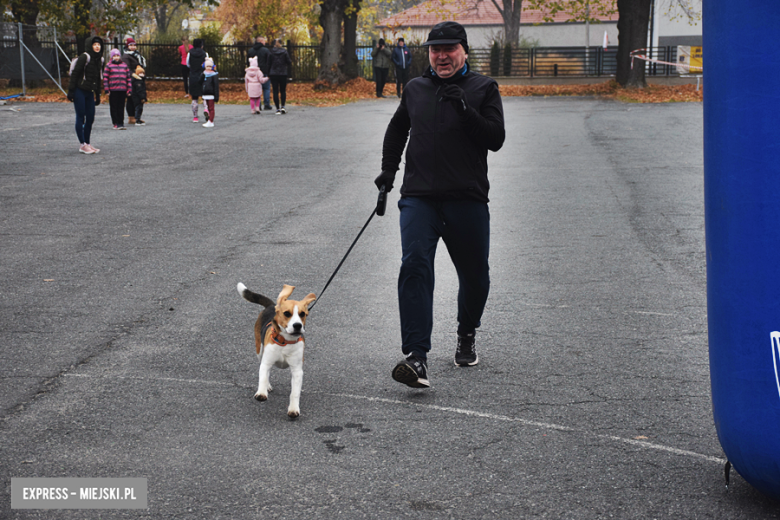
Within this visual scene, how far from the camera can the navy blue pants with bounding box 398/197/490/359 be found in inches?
179

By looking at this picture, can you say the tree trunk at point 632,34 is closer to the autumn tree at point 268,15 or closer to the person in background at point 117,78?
the autumn tree at point 268,15

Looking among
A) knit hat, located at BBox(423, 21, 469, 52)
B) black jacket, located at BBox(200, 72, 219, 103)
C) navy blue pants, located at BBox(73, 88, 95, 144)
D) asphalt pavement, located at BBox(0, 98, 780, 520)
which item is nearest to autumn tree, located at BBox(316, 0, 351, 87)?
black jacket, located at BBox(200, 72, 219, 103)

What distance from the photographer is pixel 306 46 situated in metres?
36.5

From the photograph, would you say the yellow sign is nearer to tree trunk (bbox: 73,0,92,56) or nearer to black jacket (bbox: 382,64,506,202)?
tree trunk (bbox: 73,0,92,56)

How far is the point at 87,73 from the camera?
13.7m

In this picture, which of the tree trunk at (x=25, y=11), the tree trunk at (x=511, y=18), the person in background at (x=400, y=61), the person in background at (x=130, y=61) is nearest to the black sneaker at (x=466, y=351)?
the person in background at (x=130, y=61)

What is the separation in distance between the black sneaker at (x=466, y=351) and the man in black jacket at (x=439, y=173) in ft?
1.40

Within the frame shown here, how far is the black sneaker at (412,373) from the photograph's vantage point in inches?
172

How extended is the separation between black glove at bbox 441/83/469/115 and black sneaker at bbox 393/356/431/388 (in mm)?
1303

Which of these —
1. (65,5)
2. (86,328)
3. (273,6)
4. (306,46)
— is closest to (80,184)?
(86,328)

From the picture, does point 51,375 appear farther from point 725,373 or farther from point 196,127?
point 196,127

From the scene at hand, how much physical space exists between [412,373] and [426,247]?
0.67m

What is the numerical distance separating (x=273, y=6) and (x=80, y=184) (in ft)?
118

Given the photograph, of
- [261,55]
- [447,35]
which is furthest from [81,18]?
[447,35]
